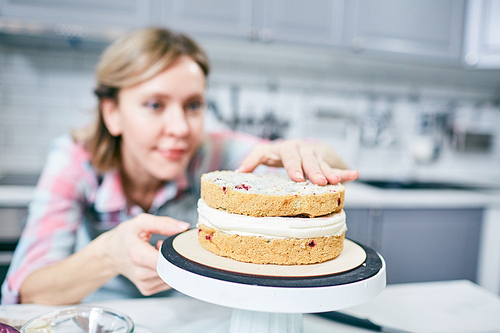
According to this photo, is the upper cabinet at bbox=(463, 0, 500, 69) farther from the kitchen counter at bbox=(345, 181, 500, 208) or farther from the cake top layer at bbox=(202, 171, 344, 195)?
the cake top layer at bbox=(202, 171, 344, 195)

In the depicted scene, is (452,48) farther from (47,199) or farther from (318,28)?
(47,199)

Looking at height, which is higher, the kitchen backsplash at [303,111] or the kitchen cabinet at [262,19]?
the kitchen cabinet at [262,19]

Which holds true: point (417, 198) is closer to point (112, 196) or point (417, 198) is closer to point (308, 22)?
point (308, 22)

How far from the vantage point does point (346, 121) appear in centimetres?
252

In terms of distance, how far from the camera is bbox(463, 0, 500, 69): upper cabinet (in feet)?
7.41

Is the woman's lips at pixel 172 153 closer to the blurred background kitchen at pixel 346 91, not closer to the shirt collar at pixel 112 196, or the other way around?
the shirt collar at pixel 112 196

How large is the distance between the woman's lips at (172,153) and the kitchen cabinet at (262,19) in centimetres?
91

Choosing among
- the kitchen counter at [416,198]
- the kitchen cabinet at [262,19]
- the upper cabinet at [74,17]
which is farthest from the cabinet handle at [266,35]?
→ the kitchen counter at [416,198]

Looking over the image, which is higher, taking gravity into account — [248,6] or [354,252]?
[248,6]

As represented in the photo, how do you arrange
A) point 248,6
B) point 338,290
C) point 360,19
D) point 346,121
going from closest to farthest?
point 338,290 → point 248,6 → point 360,19 → point 346,121

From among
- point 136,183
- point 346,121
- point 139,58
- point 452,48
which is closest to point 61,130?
point 136,183

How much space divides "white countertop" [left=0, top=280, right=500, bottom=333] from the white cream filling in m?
0.18

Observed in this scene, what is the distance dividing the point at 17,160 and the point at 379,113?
7.49ft

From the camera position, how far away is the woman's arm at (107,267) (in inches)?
27.8
